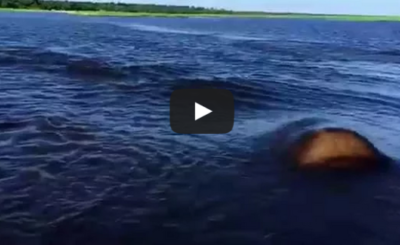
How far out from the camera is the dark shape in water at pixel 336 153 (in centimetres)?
1442

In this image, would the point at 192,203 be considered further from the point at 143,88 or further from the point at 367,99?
the point at 367,99

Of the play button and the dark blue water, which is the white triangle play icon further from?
the dark blue water

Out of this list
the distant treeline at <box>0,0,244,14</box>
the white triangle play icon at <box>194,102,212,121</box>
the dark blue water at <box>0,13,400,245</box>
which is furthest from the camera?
the distant treeline at <box>0,0,244,14</box>

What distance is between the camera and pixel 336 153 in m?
14.6

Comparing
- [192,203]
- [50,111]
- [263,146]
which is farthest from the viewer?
[50,111]

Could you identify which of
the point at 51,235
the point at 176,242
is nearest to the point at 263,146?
the point at 176,242

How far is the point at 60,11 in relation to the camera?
15562 cm

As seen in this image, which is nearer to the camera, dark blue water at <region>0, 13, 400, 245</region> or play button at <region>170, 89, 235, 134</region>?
dark blue water at <region>0, 13, 400, 245</region>

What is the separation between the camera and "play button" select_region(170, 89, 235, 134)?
730 inches

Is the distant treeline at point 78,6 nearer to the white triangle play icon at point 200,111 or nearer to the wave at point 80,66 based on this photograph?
the wave at point 80,66

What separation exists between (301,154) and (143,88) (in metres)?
14.5

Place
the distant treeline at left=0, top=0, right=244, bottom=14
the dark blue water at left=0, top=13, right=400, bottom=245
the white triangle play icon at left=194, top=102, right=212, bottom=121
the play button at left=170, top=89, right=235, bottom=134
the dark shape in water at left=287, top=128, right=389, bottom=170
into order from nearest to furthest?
1. the dark blue water at left=0, top=13, right=400, bottom=245
2. the dark shape in water at left=287, top=128, right=389, bottom=170
3. the play button at left=170, top=89, right=235, bottom=134
4. the white triangle play icon at left=194, top=102, right=212, bottom=121
5. the distant treeline at left=0, top=0, right=244, bottom=14

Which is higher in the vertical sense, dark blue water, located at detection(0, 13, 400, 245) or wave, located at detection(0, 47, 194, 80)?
wave, located at detection(0, 47, 194, 80)

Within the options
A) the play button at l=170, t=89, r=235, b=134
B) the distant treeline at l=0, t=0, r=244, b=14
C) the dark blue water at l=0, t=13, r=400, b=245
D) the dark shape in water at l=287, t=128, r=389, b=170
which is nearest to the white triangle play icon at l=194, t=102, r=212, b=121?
the play button at l=170, t=89, r=235, b=134
